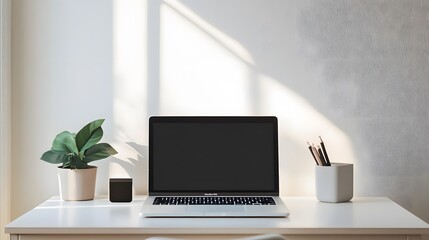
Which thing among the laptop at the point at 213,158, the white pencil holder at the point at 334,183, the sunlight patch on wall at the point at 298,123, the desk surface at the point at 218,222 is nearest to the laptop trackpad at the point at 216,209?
the desk surface at the point at 218,222

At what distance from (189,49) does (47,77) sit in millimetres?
543

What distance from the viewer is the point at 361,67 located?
7.70 ft

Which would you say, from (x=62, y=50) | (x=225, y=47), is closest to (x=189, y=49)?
(x=225, y=47)

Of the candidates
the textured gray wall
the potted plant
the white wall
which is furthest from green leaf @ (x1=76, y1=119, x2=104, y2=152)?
the textured gray wall

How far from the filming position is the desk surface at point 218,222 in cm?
176

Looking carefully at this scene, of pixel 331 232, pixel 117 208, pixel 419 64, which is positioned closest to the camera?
pixel 331 232

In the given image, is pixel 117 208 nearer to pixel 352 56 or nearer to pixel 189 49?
pixel 189 49

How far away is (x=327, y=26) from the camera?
2.35m

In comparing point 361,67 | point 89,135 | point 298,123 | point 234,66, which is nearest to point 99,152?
point 89,135

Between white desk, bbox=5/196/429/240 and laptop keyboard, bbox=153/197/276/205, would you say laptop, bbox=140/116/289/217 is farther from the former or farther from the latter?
white desk, bbox=5/196/429/240

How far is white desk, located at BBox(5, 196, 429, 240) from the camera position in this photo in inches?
69.2

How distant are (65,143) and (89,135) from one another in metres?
0.09

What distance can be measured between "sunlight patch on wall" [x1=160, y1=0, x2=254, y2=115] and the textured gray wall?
0.13 ft

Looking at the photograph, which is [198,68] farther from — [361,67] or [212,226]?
[212,226]
